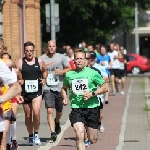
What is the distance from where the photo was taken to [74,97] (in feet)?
38.2

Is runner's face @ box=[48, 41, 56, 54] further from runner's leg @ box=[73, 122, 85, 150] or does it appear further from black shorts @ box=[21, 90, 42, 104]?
runner's leg @ box=[73, 122, 85, 150]

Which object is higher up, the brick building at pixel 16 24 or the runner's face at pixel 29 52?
the brick building at pixel 16 24

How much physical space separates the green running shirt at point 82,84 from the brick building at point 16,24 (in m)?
14.4

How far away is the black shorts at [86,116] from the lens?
1144 cm

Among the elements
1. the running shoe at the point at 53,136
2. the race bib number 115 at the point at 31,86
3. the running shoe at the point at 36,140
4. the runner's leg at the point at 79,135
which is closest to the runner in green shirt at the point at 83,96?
the runner's leg at the point at 79,135

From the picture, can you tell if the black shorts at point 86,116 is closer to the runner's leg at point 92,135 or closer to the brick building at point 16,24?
the runner's leg at point 92,135

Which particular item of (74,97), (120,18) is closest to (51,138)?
(74,97)

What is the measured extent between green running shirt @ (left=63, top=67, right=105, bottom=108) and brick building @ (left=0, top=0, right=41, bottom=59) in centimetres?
1444

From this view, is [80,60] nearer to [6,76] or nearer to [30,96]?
[30,96]

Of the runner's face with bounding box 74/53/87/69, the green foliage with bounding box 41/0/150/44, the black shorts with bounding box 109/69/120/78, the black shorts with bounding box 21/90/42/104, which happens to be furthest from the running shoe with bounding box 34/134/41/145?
the green foliage with bounding box 41/0/150/44

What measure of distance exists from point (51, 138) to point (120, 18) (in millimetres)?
34699

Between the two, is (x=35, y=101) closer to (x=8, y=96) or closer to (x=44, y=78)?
(x=44, y=78)

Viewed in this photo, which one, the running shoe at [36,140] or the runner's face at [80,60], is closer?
the runner's face at [80,60]

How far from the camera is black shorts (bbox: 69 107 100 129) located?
1144cm
